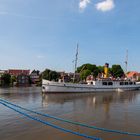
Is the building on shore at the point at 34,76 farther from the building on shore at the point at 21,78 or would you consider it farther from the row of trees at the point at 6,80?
the row of trees at the point at 6,80

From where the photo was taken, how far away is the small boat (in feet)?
175

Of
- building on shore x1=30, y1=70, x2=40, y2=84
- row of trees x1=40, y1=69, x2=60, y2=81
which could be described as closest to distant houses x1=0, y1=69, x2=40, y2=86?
building on shore x1=30, y1=70, x2=40, y2=84

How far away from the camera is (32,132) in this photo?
50.4 feet

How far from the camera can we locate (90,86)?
190ft

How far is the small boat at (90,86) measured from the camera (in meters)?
53.4

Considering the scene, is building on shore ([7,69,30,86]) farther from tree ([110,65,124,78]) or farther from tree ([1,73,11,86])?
tree ([110,65,124,78])

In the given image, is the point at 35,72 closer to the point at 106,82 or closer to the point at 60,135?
the point at 106,82

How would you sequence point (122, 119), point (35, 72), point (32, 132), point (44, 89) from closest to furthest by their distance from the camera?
point (32, 132) → point (122, 119) → point (44, 89) → point (35, 72)

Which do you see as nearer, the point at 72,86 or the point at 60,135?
the point at 60,135

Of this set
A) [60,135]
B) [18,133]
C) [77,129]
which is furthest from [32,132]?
[77,129]

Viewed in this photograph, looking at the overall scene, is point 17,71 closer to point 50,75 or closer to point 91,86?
point 50,75

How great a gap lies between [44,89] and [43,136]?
1549 inches

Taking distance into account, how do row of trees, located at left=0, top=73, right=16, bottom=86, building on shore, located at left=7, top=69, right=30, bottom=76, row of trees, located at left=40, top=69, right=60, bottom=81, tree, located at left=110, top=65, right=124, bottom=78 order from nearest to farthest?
row of trees, located at left=40, top=69, right=60, bottom=81 < row of trees, located at left=0, top=73, right=16, bottom=86 < tree, located at left=110, top=65, right=124, bottom=78 < building on shore, located at left=7, top=69, right=30, bottom=76

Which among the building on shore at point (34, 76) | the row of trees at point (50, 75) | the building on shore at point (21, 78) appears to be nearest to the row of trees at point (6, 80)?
the building on shore at point (21, 78)
